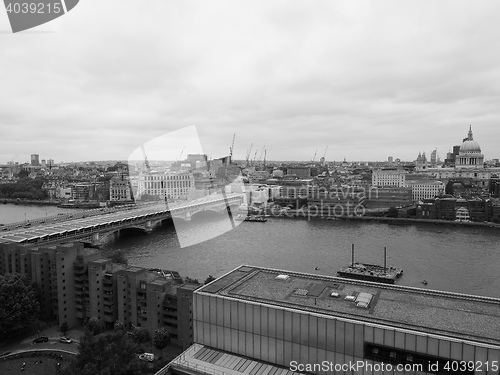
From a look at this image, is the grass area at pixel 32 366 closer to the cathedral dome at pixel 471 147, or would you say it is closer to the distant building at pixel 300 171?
the distant building at pixel 300 171

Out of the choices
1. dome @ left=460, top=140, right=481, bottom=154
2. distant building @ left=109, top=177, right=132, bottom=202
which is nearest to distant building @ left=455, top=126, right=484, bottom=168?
dome @ left=460, top=140, right=481, bottom=154

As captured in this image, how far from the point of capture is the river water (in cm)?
688

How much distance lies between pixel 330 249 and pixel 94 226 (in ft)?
18.4

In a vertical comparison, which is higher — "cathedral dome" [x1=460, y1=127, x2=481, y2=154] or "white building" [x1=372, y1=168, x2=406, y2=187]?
"cathedral dome" [x1=460, y1=127, x2=481, y2=154]

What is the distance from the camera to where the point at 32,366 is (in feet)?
12.7

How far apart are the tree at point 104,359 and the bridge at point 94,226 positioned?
372 centimetres

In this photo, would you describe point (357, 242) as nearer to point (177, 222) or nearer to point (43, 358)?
point (177, 222)

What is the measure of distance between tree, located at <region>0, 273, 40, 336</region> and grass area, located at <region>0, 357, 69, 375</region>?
48 centimetres

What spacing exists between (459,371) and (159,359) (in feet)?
9.41

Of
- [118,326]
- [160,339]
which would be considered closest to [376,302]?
[160,339]

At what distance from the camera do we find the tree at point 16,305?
4344 millimetres

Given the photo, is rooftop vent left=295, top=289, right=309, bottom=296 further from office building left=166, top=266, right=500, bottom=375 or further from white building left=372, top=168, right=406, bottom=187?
white building left=372, top=168, right=406, bottom=187

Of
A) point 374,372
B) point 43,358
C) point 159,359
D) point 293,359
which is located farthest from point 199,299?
Answer: point 43,358

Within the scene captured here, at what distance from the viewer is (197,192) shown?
18.7 meters
